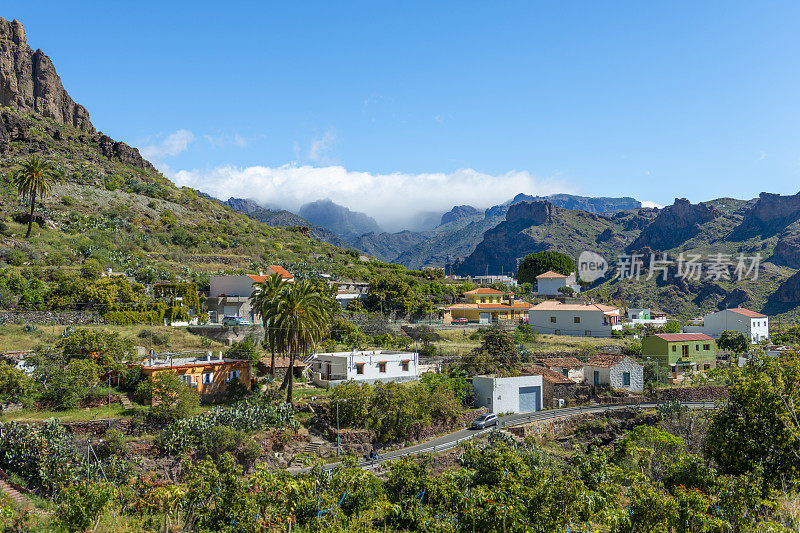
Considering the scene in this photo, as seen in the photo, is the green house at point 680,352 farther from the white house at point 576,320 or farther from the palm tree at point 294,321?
the palm tree at point 294,321

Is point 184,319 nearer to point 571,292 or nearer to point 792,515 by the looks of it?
point 792,515

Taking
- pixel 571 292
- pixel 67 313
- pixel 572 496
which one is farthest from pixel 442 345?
pixel 571 292

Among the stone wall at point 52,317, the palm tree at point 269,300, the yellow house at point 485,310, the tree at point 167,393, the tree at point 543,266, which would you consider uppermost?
the tree at point 543,266

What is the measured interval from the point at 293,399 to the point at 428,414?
345 inches

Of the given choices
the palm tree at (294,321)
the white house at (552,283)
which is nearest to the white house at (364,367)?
the palm tree at (294,321)

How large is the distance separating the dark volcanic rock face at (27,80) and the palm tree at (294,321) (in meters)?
92.3

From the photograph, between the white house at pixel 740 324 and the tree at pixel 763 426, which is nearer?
the tree at pixel 763 426

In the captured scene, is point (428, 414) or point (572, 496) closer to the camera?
point (572, 496)

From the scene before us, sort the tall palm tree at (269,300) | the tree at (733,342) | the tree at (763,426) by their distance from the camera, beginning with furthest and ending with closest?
1. the tree at (733,342)
2. the tall palm tree at (269,300)
3. the tree at (763,426)

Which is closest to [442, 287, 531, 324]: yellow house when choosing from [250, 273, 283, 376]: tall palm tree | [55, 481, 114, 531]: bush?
[250, 273, 283, 376]: tall palm tree

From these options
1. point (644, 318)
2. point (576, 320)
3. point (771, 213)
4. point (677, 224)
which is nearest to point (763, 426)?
point (576, 320)

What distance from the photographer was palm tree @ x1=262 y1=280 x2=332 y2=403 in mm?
35844

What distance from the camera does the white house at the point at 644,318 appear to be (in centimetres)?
8112

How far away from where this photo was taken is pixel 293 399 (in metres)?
37.1
